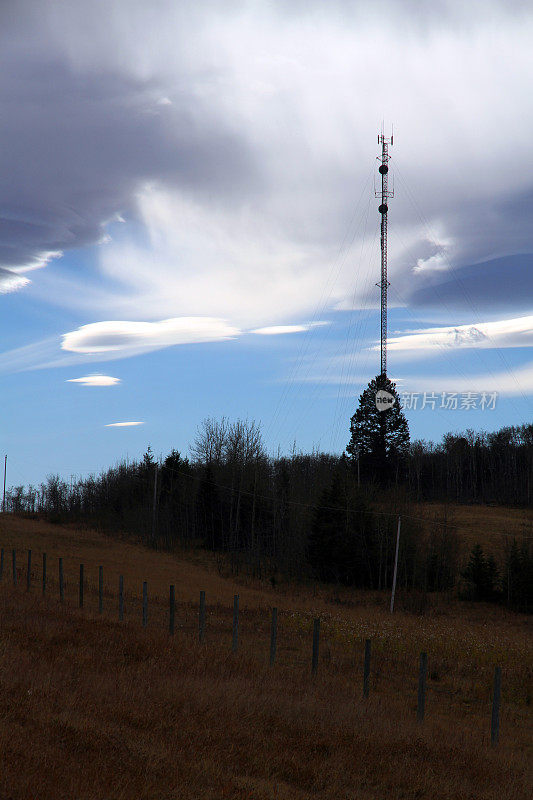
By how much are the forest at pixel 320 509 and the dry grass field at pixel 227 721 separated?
39.4 metres

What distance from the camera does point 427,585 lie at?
6450 cm

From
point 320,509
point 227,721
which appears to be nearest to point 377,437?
point 320,509

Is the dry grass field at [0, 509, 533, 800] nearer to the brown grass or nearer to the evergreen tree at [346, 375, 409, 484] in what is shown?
the brown grass

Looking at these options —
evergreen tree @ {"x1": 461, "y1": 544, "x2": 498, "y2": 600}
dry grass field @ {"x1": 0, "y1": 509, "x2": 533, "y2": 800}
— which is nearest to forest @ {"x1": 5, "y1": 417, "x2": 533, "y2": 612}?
evergreen tree @ {"x1": 461, "y1": 544, "x2": 498, "y2": 600}

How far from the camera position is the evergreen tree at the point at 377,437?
298ft

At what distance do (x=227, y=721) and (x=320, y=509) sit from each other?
180ft

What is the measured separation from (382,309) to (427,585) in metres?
28.1

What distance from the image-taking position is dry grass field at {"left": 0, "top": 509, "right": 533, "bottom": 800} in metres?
8.20

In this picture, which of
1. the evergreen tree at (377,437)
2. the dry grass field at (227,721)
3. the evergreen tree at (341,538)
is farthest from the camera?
the evergreen tree at (377,437)

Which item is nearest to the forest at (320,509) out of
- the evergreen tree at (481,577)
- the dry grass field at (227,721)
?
the evergreen tree at (481,577)

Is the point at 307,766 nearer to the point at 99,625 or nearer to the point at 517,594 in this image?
the point at 99,625

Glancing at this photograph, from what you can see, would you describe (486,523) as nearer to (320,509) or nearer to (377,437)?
(377,437)

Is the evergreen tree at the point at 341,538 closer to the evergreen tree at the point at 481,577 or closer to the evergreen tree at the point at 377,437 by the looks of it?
the evergreen tree at the point at 481,577

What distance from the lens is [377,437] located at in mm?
93125
